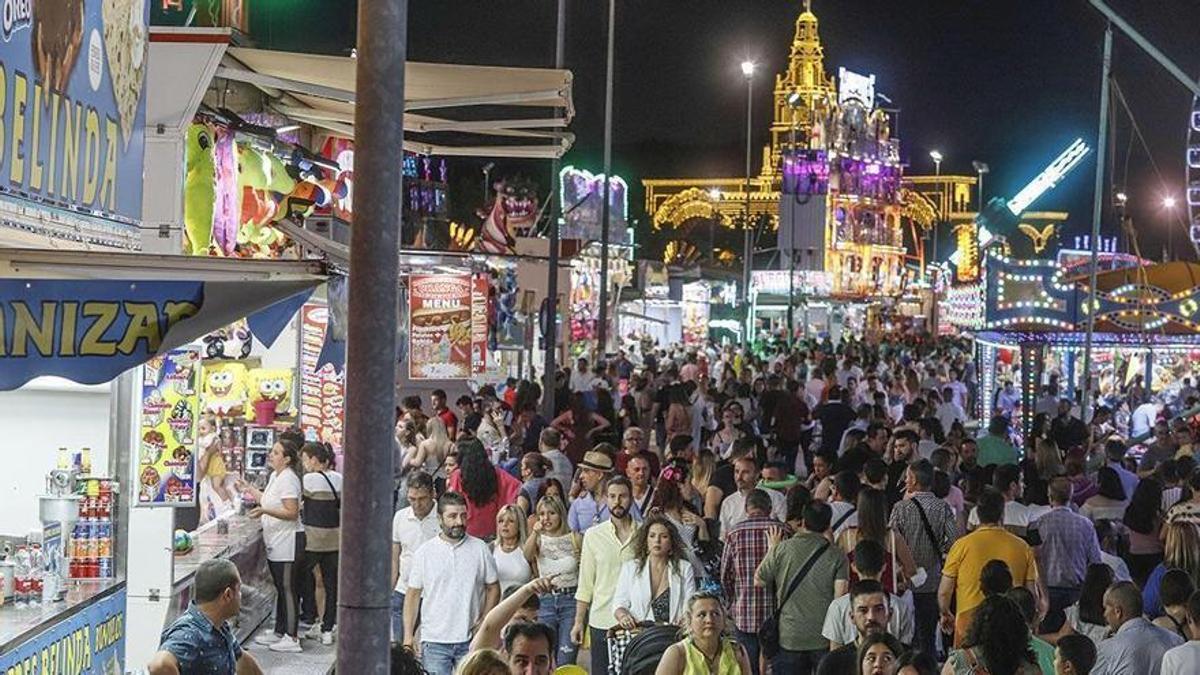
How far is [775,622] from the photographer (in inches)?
404

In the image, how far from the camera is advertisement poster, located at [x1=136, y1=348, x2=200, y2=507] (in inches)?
455

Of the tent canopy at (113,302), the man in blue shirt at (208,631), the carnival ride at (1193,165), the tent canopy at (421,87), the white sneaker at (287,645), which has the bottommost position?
the white sneaker at (287,645)

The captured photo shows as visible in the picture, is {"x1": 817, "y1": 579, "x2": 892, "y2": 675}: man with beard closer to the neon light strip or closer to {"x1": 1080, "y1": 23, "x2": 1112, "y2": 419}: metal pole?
{"x1": 1080, "y1": 23, "x2": 1112, "y2": 419}: metal pole

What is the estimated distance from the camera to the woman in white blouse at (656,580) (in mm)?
9531

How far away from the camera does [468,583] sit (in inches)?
397

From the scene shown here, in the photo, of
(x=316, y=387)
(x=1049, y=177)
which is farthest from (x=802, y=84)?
(x=316, y=387)

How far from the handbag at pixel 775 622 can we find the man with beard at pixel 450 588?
1616 millimetres

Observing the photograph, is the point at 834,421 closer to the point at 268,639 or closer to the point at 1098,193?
the point at 1098,193

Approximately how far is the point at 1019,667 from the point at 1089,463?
1279cm

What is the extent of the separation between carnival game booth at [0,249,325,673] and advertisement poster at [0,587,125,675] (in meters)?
0.01

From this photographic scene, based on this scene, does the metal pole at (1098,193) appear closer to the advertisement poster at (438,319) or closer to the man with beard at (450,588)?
the advertisement poster at (438,319)

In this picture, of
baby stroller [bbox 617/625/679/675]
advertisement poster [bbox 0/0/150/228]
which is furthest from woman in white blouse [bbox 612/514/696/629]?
advertisement poster [bbox 0/0/150/228]

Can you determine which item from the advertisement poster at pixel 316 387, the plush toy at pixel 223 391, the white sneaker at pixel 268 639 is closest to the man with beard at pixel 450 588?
the white sneaker at pixel 268 639

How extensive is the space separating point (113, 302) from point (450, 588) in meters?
3.69
